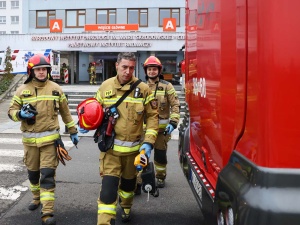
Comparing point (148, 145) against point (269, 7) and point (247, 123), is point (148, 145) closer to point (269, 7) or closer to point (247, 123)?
point (247, 123)

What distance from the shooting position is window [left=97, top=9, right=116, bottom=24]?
34.2m

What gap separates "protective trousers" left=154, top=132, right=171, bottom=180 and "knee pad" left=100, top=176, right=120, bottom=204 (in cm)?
176

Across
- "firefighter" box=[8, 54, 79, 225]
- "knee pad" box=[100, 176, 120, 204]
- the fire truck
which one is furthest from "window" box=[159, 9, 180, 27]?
the fire truck

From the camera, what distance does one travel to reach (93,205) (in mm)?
4742

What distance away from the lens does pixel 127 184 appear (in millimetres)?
3859

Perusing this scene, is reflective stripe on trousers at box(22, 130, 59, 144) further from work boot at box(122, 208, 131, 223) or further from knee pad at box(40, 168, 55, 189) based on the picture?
work boot at box(122, 208, 131, 223)

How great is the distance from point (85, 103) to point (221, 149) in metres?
1.59

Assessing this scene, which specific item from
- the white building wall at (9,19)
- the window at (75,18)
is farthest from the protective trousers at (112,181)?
the white building wall at (9,19)

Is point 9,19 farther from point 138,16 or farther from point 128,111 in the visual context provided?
point 128,111

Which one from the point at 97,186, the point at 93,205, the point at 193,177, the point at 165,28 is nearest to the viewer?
the point at 193,177

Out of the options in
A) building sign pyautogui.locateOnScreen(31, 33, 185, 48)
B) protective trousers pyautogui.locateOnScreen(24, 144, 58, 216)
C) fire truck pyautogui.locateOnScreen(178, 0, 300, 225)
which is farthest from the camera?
building sign pyautogui.locateOnScreen(31, 33, 185, 48)

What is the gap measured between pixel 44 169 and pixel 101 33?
25464 mm

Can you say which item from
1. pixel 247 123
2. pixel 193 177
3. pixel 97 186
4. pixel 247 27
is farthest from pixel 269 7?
pixel 97 186

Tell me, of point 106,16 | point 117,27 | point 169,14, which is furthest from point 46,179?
point 106,16
